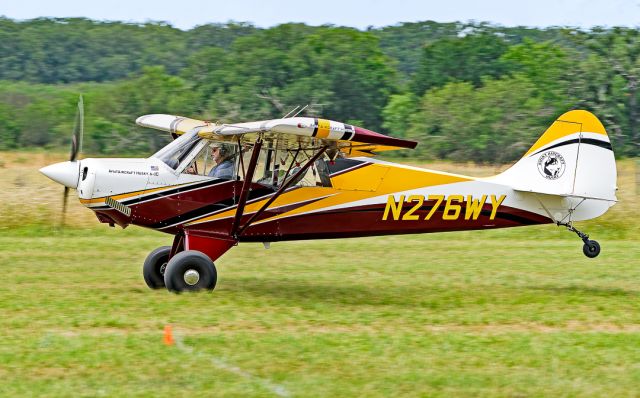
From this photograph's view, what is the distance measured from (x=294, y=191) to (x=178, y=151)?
5.04ft

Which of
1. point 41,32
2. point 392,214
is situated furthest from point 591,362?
point 41,32

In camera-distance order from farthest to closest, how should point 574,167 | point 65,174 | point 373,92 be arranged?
1. point 373,92
2. point 574,167
3. point 65,174

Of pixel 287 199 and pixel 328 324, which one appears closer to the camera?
pixel 328 324

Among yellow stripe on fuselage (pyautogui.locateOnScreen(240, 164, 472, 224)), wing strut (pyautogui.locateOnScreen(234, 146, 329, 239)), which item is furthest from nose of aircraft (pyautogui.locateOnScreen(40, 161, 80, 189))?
→ yellow stripe on fuselage (pyautogui.locateOnScreen(240, 164, 472, 224))

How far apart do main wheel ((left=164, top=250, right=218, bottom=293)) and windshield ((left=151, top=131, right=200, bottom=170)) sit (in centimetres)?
121

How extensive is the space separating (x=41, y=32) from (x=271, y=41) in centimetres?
3767

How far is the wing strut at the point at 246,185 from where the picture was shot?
477 inches

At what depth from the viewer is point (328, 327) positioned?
1031 centimetres

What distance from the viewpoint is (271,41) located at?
224 ft

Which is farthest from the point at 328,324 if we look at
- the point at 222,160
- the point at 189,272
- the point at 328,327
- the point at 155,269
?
the point at 155,269

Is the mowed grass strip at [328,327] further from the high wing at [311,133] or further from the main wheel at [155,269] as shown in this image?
the high wing at [311,133]

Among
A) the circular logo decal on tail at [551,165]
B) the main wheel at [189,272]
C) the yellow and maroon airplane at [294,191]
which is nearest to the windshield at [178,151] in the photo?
the yellow and maroon airplane at [294,191]

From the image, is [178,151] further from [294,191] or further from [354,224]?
[354,224]

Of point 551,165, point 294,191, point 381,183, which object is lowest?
point 294,191
